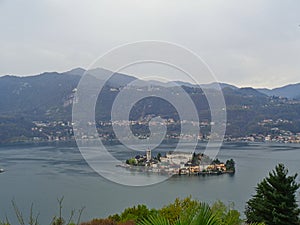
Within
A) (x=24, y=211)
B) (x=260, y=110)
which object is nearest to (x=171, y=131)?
(x=24, y=211)

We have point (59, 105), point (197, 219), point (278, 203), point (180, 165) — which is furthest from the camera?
point (59, 105)

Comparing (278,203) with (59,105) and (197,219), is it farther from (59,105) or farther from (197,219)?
(59,105)

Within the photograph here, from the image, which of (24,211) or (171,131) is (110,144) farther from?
(24,211)

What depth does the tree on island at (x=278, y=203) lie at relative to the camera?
11.8 feet

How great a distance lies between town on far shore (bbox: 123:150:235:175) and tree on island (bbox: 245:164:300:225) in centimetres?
848

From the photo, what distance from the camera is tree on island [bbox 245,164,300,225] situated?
141 inches

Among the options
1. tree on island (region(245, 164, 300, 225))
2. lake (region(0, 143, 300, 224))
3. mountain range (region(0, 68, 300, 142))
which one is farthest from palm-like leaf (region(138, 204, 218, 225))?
mountain range (region(0, 68, 300, 142))

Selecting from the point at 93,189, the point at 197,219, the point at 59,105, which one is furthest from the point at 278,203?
the point at 59,105

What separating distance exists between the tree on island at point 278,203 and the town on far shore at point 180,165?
27.8ft

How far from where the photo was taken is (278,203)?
368 cm

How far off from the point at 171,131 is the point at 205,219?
12432mm

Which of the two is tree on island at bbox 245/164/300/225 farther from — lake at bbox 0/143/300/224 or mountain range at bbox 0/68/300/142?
mountain range at bbox 0/68/300/142

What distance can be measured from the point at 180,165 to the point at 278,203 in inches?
363

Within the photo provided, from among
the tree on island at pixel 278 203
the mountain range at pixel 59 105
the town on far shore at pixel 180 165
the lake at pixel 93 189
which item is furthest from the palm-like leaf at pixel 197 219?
the mountain range at pixel 59 105
